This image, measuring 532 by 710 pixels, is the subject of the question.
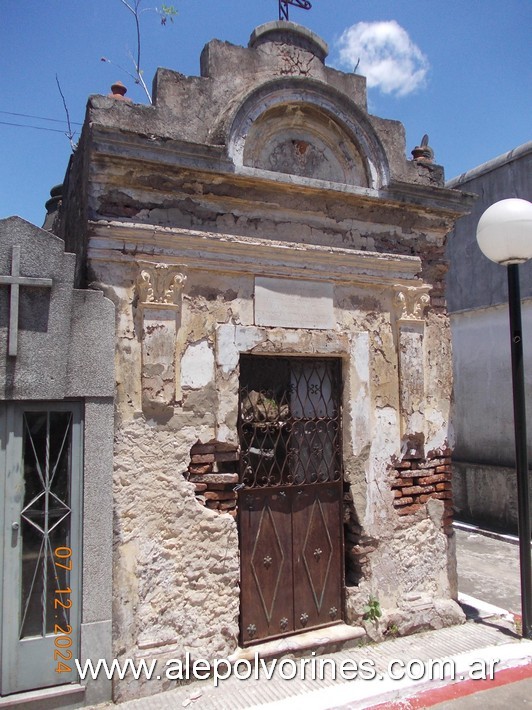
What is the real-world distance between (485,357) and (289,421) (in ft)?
21.7

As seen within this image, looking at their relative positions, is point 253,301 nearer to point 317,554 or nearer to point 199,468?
point 199,468

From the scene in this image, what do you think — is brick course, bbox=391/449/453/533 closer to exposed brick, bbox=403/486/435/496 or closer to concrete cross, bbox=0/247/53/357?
exposed brick, bbox=403/486/435/496

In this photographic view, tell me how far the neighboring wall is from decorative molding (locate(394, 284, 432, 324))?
4861 mm

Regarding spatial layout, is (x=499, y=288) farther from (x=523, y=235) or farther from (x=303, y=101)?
(x=303, y=101)

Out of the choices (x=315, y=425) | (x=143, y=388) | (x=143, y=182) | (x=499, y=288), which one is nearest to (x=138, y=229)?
(x=143, y=182)

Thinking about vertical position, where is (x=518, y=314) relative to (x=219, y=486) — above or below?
above

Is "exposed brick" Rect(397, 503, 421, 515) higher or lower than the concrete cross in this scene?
lower

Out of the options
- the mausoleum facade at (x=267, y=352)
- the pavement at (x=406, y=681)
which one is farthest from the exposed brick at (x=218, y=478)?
the pavement at (x=406, y=681)

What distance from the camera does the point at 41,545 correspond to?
3.80 metres

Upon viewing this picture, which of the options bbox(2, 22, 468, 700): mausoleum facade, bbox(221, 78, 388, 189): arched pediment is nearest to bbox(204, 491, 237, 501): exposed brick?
bbox(2, 22, 468, 700): mausoleum facade

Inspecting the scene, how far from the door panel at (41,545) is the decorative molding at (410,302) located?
2979 millimetres

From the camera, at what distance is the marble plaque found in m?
4.62

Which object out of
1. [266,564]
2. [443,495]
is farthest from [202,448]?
[443,495]

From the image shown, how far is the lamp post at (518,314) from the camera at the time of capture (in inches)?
188
